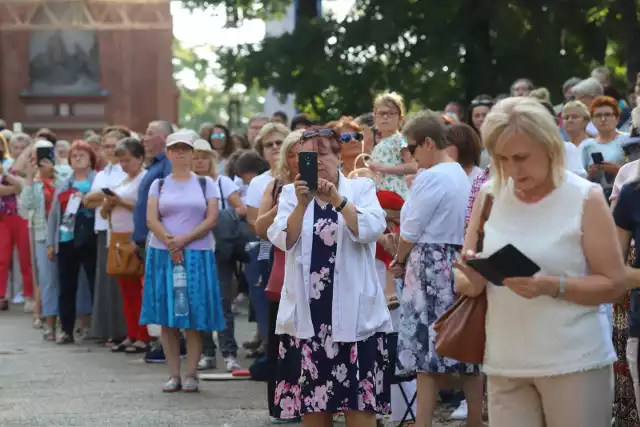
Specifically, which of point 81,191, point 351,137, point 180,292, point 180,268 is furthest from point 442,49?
point 351,137

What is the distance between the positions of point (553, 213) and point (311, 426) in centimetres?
291

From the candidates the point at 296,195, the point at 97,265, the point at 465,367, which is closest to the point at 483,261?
the point at 296,195

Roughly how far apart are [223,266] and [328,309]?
603 cm

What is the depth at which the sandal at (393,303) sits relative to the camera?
10406 mm

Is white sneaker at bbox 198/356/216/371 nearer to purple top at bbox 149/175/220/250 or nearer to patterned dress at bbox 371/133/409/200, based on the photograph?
purple top at bbox 149/175/220/250

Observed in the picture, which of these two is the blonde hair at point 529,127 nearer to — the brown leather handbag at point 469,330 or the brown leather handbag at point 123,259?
the brown leather handbag at point 469,330

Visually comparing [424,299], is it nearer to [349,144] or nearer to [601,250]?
[349,144]

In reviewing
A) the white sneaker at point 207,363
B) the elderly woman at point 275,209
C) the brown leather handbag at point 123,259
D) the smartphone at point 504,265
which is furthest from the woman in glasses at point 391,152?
the smartphone at point 504,265

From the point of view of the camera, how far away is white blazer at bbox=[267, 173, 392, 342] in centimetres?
823

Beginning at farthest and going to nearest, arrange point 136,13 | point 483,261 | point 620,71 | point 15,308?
point 136,13
point 620,71
point 15,308
point 483,261

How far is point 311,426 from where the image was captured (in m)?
8.38

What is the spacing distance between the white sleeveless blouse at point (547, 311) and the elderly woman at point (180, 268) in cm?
653

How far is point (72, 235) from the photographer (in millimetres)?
16438

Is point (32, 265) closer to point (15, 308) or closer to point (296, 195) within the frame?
point (15, 308)
